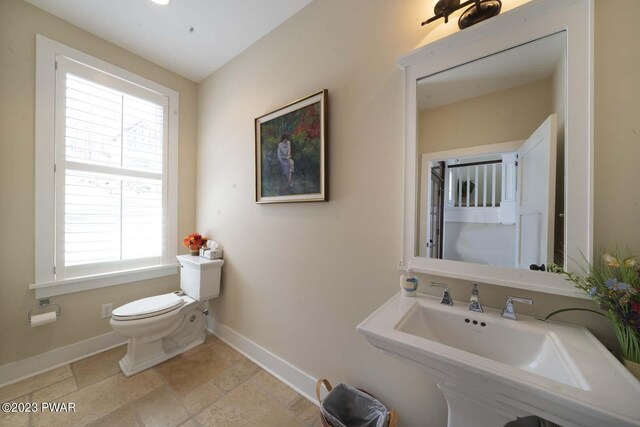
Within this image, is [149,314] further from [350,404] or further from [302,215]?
[350,404]

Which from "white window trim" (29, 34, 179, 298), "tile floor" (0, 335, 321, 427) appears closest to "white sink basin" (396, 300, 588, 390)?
"tile floor" (0, 335, 321, 427)

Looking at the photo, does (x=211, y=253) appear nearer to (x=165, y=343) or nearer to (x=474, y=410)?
(x=165, y=343)

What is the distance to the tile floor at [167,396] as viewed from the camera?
1.34m

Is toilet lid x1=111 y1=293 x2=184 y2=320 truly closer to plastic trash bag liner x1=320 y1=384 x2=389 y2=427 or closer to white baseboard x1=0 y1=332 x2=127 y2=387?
white baseboard x1=0 y1=332 x2=127 y2=387

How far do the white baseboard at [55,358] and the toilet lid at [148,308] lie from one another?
1.69ft

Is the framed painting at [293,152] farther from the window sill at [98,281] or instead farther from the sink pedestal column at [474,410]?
the window sill at [98,281]

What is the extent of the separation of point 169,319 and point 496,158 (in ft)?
7.71

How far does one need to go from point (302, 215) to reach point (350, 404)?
1.11 metres

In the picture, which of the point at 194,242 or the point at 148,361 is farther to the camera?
the point at 194,242

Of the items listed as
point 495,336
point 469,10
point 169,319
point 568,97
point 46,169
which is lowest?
point 169,319

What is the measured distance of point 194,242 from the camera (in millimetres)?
2291

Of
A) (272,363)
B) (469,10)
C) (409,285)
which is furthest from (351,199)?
(272,363)

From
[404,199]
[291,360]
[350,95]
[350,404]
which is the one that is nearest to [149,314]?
[291,360]

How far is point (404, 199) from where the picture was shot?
1.17 m
